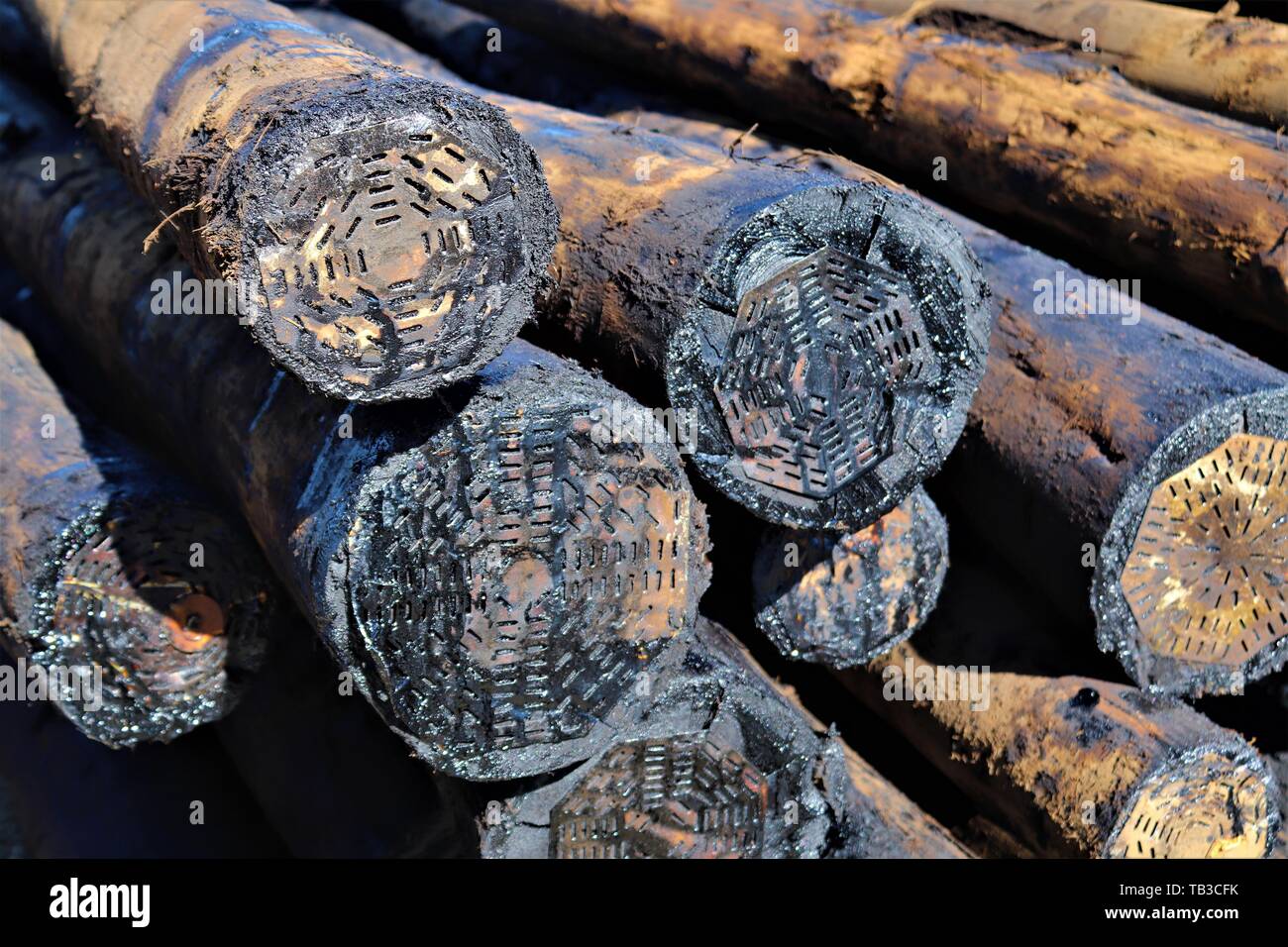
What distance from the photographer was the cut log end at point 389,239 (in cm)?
195

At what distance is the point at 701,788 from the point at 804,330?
1.07 m

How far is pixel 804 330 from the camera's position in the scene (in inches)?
95.3

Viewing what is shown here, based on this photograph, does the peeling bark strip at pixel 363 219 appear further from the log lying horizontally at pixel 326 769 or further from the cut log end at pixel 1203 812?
the cut log end at pixel 1203 812

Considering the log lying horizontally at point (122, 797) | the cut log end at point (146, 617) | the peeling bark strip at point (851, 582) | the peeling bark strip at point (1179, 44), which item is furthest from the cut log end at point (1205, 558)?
the log lying horizontally at point (122, 797)

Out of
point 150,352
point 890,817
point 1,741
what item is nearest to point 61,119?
point 150,352

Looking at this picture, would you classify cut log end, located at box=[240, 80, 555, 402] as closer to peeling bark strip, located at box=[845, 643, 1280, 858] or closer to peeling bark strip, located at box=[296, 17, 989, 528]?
peeling bark strip, located at box=[296, 17, 989, 528]

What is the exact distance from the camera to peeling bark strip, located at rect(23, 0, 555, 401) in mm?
1944

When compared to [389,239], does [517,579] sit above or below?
below

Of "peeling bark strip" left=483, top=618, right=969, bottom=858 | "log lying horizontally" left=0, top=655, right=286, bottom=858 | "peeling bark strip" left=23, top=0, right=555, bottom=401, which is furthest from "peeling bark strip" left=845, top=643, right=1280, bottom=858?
"log lying horizontally" left=0, top=655, right=286, bottom=858

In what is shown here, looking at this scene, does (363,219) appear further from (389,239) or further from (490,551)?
(490,551)

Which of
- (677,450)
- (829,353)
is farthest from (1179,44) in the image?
(677,450)

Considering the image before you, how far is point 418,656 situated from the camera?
221 cm


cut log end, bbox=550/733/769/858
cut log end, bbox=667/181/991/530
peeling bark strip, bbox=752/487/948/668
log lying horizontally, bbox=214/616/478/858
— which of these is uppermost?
cut log end, bbox=667/181/991/530

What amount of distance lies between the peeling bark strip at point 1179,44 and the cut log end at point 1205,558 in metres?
1.23
